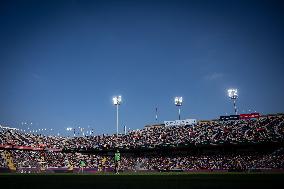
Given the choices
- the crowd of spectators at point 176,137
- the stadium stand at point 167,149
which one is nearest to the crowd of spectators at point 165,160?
the stadium stand at point 167,149

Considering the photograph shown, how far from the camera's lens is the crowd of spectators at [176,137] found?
62.2 meters

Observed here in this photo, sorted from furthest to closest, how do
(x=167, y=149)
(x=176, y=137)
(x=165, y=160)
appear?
(x=176, y=137) → (x=167, y=149) → (x=165, y=160)

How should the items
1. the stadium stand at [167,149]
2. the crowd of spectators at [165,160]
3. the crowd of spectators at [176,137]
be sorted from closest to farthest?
the crowd of spectators at [165,160]
the stadium stand at [167,149]
the crowd of spectators at [176,137]

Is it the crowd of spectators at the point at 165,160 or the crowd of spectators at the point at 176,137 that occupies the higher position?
the crowd of spectators at the point at 176,137

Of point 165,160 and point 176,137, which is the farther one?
point 176,137

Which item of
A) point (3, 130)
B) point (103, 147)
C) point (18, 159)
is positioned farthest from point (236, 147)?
point (3, 130)

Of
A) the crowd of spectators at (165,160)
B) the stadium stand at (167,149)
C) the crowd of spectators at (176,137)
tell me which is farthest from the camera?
the crowd of spectators at (176,137)

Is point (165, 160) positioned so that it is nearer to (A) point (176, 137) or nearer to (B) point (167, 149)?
(B) point (167, 149)

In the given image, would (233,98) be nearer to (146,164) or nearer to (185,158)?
(185,158)

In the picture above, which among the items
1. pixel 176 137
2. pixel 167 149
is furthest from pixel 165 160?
pixel 176 137

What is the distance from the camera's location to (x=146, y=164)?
68.2 m

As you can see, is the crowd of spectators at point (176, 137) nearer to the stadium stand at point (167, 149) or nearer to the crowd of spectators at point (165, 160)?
the stadium stand at point (167, 149)

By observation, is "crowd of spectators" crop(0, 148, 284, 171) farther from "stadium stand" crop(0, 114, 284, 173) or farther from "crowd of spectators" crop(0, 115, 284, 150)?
"crowd of spectators" crop(0, 115, 284, 150)

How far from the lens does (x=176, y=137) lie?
72125 millimetres
